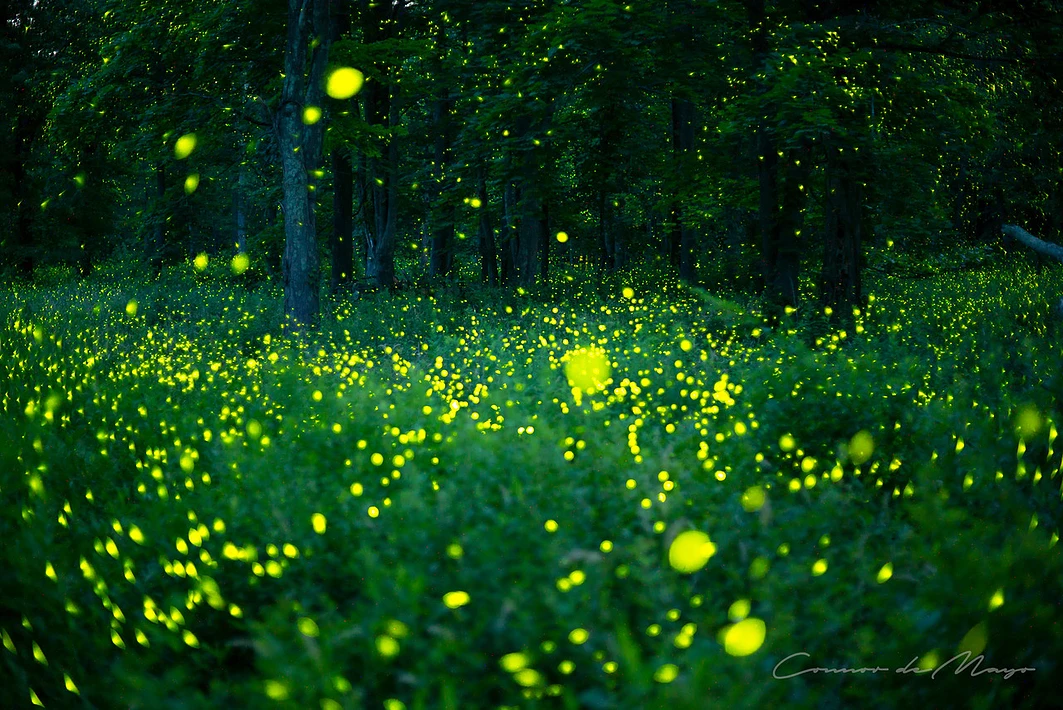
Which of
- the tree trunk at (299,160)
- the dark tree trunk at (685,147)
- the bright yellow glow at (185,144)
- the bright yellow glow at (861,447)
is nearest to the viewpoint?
the bright yellow glow at (861,447)

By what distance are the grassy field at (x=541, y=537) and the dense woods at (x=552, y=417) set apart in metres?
0.03

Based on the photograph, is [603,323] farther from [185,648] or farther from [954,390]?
[185,648]

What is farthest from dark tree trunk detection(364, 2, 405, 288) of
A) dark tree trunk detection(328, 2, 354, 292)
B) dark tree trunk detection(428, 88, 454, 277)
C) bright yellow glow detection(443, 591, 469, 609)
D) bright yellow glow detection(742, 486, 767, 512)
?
bright yellow glow detection(443, 591, 469, 609)

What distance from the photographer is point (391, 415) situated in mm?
5793

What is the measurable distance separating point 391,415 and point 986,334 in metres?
7.78

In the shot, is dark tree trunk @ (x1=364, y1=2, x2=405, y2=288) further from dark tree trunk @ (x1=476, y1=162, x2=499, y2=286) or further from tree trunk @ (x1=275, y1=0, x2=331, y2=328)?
tree trunk @ (x1=275, y1=0, x2=331, y2=328)

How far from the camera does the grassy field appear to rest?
2949 mm

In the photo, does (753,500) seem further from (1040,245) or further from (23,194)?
(23,194)

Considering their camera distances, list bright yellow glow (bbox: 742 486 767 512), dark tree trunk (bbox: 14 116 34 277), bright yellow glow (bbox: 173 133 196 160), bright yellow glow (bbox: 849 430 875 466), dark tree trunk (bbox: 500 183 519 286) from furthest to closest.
Answer: 1. dark tree trunk (bbox: 14 116 34 277)
2. dark tree trunk (bbox: 500 183 519 286)
3. bright yellow glow (bbox: 173 133 196 160)
4. bright yellow glow (bbox: 849 430 875 466)
5. bright yellow glow (bbox: 742 486 767 512)

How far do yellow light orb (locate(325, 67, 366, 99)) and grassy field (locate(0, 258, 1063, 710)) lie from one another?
28.2ft

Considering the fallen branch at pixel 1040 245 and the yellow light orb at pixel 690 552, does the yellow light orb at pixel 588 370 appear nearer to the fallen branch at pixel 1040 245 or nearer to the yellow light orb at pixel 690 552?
the yellow light orb at pixel 690 552

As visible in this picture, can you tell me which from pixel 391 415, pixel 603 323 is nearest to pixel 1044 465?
pixel 391 415

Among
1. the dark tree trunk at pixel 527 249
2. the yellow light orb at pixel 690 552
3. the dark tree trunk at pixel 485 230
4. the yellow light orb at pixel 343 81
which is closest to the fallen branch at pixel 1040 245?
the yellow light orb at pixel 690 552

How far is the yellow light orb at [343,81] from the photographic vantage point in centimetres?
1473
